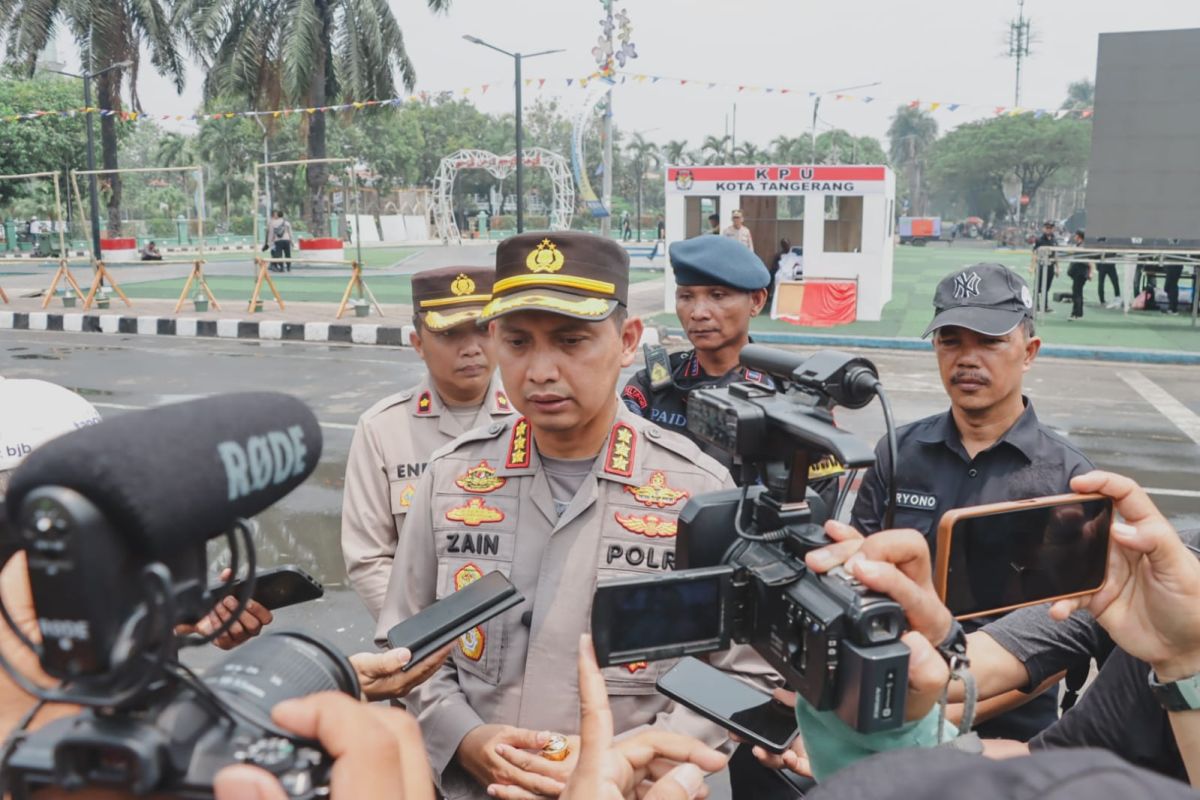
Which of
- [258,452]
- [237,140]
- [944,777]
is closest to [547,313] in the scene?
[258,452]

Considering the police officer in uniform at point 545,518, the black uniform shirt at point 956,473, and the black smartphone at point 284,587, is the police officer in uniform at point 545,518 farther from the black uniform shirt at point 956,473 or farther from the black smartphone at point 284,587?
the black uniform shirt at point 956,473

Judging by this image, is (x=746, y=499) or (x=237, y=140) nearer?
(x=746, y=499)

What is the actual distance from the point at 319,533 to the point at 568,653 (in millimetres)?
3842

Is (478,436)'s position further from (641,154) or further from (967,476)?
(641,154)

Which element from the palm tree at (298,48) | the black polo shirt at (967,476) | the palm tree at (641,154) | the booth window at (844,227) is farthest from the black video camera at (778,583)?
the palm tree at (641,154)

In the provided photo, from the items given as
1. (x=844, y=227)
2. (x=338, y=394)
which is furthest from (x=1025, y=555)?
(x=844, y=227)

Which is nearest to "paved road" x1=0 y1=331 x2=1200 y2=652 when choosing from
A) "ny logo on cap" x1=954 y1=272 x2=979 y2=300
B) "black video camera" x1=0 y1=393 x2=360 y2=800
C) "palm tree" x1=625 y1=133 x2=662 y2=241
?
"ny logo on cap" x1=954 y1=272 x2=979 y2=300

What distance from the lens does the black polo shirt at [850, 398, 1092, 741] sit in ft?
7.37

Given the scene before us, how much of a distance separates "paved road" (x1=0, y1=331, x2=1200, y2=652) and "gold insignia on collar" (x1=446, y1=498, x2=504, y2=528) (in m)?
2.29

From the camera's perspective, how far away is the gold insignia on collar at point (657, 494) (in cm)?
187

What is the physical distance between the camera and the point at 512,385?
6.17ft

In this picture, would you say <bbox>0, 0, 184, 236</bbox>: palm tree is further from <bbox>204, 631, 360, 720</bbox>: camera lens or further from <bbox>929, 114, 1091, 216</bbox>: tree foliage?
<bbox>929, 114, 1091, 216</bbox>: tree foliage

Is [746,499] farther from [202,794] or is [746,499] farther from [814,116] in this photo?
[814,116]

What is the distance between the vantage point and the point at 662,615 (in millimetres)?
1271
